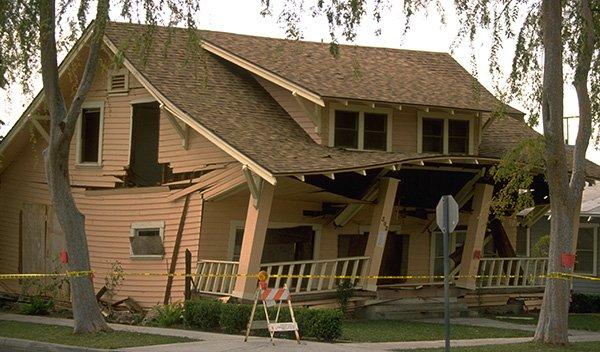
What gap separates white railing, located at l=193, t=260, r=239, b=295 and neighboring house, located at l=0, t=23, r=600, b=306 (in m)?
0.05

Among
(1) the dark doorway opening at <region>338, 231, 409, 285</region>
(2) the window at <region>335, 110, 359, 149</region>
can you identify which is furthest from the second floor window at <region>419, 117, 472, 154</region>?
(1) the dark doorway opening at <region>338, 231, 409, 285</region>

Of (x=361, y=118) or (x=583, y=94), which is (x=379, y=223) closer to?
(x=361, y=118)

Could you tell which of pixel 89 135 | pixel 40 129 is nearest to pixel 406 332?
pixel 89 135

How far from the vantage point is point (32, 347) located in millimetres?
21062

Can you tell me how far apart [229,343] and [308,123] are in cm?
920

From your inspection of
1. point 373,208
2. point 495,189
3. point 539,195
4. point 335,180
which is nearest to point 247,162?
point 335,180

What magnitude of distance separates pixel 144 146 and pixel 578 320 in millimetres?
12377

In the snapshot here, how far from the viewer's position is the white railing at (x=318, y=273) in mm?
25891

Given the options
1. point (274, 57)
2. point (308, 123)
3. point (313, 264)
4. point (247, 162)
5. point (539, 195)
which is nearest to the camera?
point (247, 162)

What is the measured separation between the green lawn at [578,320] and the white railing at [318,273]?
13.4 ft

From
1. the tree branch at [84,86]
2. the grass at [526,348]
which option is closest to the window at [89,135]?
the tree branch at [84,86]

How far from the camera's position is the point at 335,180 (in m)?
26.8

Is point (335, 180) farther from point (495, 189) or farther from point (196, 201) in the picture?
point (495, 189)

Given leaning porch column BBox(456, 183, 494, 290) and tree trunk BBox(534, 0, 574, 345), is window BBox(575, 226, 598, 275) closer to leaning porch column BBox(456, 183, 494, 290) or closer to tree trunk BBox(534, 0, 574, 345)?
leaning porch column BBox(456, 183, 494, 290)
